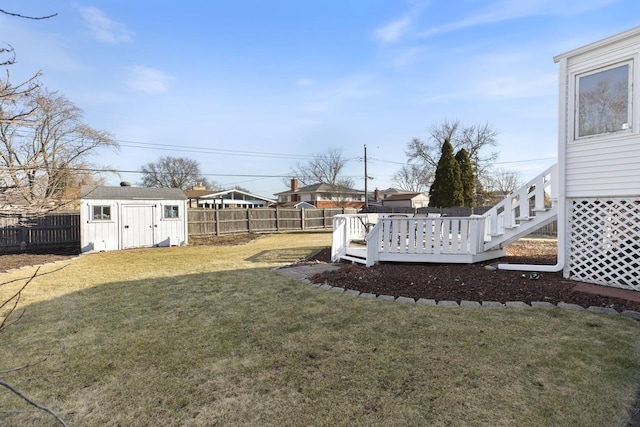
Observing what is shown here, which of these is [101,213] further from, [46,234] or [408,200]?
[408,200]

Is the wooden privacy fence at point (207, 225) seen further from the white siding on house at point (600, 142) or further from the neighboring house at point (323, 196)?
the neighboring house at point (323, 196)

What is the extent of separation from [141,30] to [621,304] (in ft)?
36.0

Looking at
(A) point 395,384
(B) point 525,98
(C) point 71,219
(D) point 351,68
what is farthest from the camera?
(C) point 71,219

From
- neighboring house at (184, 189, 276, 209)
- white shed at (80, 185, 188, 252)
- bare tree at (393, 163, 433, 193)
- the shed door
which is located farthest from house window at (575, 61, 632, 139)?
bare tree at (393, 163, 433, 193)

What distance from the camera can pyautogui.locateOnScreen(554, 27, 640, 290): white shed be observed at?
4809 mm

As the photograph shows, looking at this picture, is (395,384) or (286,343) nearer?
(395,384)

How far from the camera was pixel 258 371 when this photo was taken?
8.91ft

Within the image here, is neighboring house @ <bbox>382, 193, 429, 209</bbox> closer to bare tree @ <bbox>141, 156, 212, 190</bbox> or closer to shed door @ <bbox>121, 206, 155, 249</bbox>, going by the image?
bare tree @ <bbox>141, 156, 212, 190</bbox>

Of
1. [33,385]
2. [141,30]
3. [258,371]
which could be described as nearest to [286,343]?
[258,371]

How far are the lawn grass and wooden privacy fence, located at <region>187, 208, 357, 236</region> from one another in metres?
11.3

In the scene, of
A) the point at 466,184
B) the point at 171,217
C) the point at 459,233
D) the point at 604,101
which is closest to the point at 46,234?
the point at 171,217

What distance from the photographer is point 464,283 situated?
521 cm

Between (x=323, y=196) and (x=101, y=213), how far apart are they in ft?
107

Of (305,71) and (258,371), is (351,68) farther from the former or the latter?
(258,371)
